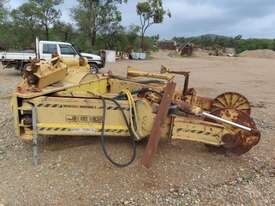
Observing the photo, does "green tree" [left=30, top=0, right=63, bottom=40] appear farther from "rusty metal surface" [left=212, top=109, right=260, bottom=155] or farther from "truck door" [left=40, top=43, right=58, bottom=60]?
"rusty metal surface" [left=212, top=109, right=260, bottom=155]

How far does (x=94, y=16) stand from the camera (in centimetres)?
3266

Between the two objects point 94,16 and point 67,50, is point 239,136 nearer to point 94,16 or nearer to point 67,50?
point 67,50

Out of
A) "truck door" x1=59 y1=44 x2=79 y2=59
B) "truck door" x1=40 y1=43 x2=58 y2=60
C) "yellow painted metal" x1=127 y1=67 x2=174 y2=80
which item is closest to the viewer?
"yellow painted metal" x1=127 y1=67 x2=174 y2=80

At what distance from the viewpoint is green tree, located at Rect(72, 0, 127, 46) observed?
32.5 meters

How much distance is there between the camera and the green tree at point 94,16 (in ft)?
107

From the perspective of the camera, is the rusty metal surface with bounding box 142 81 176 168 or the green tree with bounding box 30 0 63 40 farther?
the green tree with bounding box 30 0 63 40

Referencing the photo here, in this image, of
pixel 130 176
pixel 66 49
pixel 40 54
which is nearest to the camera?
pixel 130 176

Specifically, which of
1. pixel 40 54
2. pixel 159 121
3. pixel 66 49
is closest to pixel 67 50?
pixel 66 49

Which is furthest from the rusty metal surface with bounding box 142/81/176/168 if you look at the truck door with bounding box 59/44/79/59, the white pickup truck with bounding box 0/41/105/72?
the truck door with bounding box 59/44/79/59

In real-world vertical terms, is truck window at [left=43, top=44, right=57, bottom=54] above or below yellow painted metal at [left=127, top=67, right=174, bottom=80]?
below

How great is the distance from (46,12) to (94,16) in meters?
4.64

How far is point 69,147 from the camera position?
14.7 feet

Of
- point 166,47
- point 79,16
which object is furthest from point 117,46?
point 166,47

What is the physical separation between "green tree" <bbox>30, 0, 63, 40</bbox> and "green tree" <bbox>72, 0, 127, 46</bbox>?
1.95 meters
